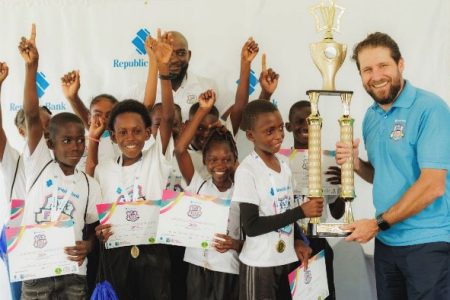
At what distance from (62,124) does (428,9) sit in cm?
208

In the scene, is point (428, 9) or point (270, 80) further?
point (428, 9)

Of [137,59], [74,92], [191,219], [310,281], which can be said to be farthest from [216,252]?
[137,59]

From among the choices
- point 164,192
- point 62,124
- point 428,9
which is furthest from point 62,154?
point 428,9

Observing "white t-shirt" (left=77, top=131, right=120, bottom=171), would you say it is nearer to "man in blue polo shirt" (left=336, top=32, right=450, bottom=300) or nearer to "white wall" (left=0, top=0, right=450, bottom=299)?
"white wall" (left=0, top=0, right=450, bottom=299)

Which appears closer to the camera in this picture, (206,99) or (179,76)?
(206,99)

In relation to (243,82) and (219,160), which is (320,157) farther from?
(243,82)

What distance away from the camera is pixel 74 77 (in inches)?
112

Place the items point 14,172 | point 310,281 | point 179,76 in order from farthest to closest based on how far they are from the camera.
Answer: point 179,76
point 14,172
point 310,281

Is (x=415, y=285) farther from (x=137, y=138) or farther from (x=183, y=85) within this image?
(x=183, y=85)

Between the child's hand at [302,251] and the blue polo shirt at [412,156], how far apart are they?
0.32m

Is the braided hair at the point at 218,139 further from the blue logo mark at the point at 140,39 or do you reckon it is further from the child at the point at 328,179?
the blue logo mark at the point at 140,39

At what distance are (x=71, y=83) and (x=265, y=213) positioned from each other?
1.43 meters

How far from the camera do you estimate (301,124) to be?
8.72 ft

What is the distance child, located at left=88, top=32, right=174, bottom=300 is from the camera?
232 centimetres
